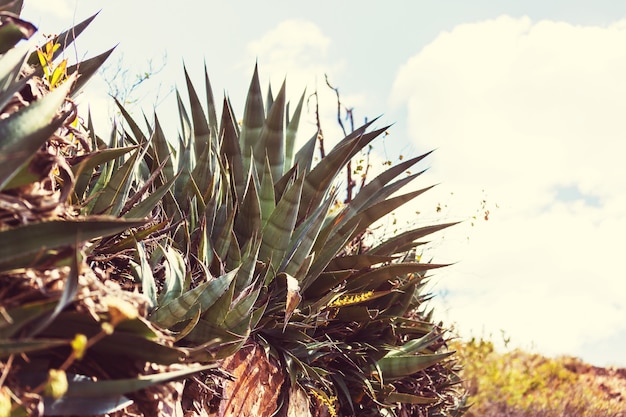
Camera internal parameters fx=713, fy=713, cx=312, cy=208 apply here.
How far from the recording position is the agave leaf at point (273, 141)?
423cm

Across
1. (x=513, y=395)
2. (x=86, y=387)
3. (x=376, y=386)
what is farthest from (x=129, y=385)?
(x=513, y=395)

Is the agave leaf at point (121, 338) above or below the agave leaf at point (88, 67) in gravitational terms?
below

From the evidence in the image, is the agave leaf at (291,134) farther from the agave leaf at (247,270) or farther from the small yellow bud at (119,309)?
the small yellow bud at (119,309)

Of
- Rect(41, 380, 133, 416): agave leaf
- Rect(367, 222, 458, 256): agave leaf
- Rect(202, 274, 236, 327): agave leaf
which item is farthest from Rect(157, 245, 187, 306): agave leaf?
Rect(367, 222, 458, 256): agave leaf

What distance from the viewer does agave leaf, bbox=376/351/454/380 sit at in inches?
171

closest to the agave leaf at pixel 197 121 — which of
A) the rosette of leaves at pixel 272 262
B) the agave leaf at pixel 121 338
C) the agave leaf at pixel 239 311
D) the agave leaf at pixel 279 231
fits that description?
the rosette of leaves at pixel 272 262

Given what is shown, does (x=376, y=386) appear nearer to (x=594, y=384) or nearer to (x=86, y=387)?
(x=86, y=387)

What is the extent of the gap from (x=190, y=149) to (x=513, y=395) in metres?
8.82

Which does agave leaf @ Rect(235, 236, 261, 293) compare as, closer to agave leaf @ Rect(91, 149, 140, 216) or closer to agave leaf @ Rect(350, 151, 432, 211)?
agave leaf @ Rect(91, 149, 140, 216)

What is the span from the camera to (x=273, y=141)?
14.1ft

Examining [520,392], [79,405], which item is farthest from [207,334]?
[520,392]

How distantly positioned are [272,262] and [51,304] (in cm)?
189

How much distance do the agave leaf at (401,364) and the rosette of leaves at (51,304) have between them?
2.40 metres

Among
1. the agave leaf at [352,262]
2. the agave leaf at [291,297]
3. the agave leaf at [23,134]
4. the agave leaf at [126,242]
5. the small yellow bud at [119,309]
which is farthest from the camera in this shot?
the agave leaf at [352,262]
